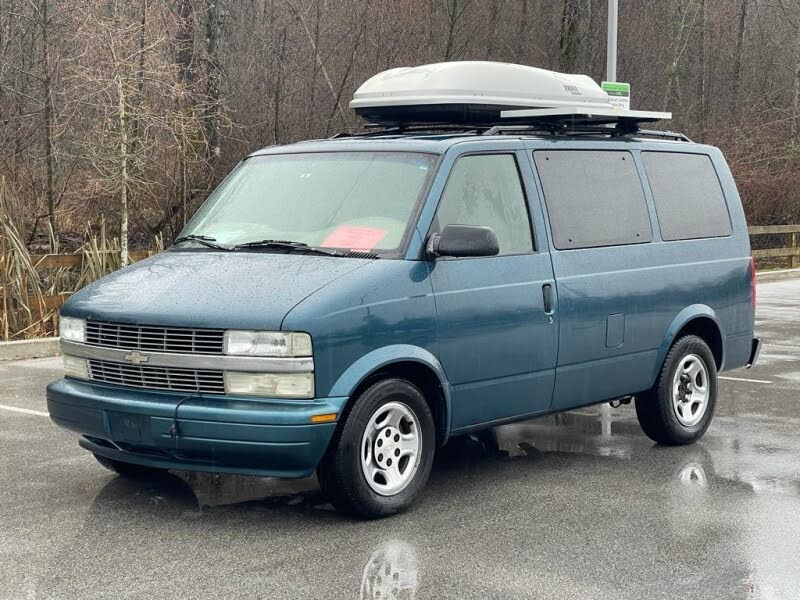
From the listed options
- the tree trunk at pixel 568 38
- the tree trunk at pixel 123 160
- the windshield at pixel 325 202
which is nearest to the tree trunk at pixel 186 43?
the tree trunk at pixel 123 160

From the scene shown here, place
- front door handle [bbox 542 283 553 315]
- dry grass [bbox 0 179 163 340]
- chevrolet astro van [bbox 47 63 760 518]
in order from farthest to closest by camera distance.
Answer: dry grass [bbox 0 179 163 340]
front door handle [bbox 542 283 553 315]
chevrolet astro van [bbox 47 63 760 518]

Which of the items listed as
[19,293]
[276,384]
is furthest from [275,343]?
[19,293]

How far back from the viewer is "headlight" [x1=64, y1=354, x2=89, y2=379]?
20.3 feet

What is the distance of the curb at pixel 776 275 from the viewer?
75.5 feet

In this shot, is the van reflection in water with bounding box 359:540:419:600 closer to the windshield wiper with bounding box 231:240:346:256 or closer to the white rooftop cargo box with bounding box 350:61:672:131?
the windshield wiper with bounding box 231:240:346:256

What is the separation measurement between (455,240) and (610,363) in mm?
1683

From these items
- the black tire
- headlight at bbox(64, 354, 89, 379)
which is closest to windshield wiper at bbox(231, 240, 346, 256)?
headlight at bbox(64, 354, 89, 379)

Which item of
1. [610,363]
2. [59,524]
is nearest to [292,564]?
[59,524]

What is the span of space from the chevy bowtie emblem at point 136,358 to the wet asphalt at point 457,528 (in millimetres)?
826

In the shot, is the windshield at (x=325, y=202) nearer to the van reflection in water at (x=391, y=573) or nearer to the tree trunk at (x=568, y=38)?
the van reflection in water at (x=391, y=573)

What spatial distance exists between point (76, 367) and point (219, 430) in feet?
3.76

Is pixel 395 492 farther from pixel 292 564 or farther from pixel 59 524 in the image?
pixel 59 524

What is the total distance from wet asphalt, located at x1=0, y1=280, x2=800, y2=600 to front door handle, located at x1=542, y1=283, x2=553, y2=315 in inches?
39.5

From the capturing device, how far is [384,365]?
230 inches
